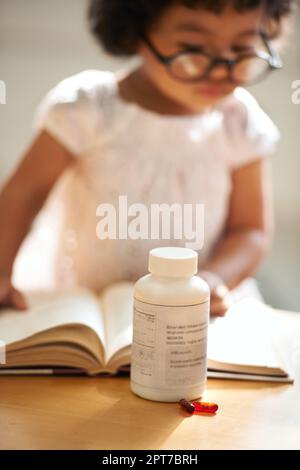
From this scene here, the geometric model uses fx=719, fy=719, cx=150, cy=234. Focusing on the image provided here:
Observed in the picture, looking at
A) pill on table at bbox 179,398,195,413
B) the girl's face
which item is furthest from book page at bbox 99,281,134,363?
the girl's face

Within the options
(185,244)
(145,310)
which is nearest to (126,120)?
(185,244)

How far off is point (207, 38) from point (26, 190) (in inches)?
14.4

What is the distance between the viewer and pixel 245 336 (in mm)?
911

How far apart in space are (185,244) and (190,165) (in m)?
0.14

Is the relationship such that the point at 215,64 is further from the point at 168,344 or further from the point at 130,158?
the point at 168,344

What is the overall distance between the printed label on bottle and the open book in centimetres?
6

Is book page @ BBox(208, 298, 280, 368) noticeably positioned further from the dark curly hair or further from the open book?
the dark curly hair

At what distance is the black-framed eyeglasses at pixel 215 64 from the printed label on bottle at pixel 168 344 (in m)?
0.44

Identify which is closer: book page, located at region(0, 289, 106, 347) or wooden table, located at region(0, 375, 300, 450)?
wooden table, located at region(0, 375, 300, 450)

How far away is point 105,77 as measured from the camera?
49.1 inches

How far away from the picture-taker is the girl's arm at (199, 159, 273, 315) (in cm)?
124

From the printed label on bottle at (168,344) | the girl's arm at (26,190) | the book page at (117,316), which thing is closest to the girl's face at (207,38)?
the girl's arm at (26,190)

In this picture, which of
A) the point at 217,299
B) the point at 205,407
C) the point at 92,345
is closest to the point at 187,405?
the point at 205,407
